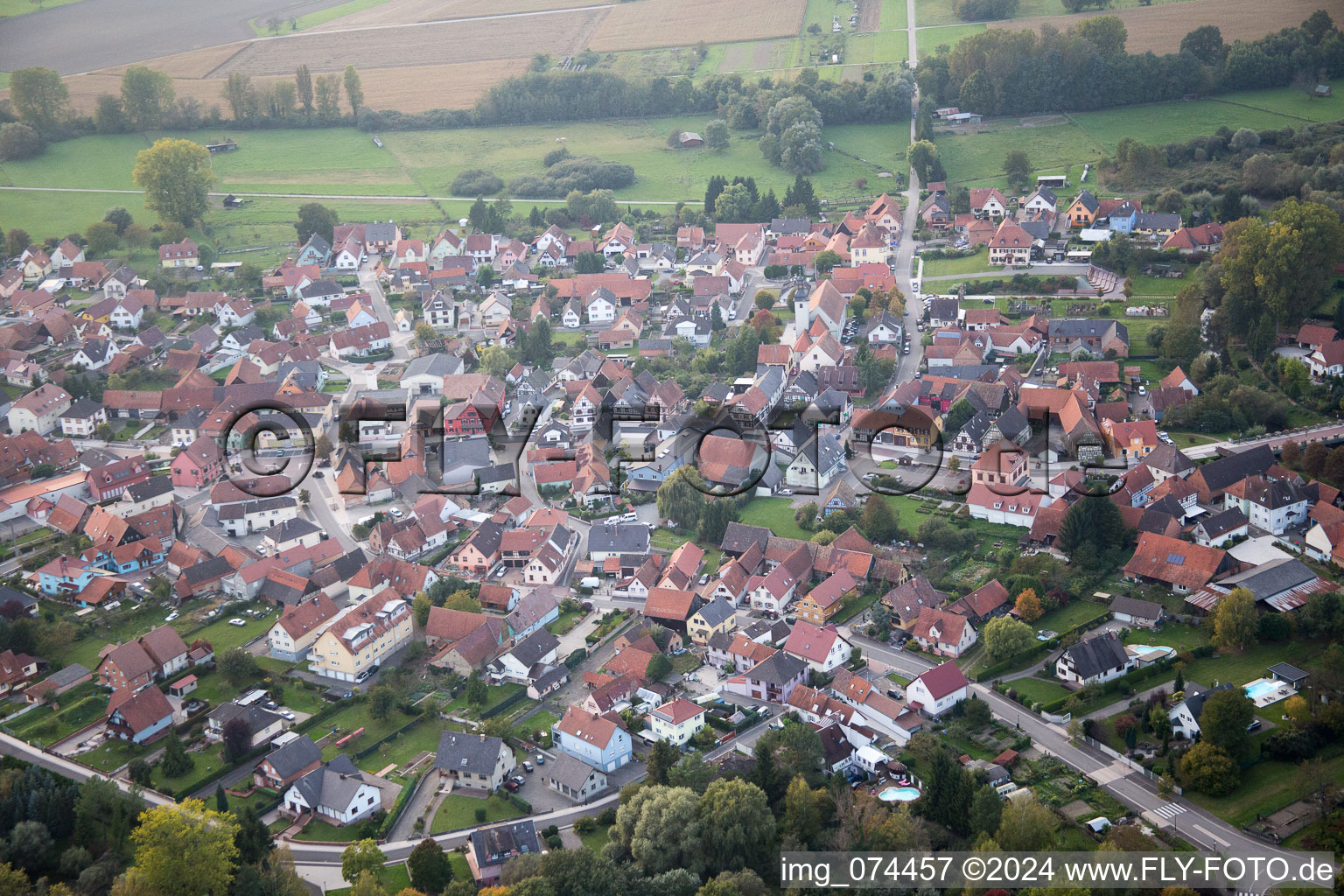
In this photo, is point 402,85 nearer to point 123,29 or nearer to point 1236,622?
point 123,29

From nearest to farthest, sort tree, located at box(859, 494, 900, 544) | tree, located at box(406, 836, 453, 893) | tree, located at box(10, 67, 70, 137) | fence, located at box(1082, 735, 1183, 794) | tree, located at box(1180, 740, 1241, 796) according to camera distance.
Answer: tree, located at box(406, 836, 453, 893) → tree, located at box(1180, 740, 1241, 796) → fence, located at box(1082, 735, 1183, 794) → tree, located at box(859, 494, 900, 544) → tree, located at box(10, 67, 70, 137)

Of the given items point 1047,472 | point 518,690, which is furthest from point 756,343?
point 518,690

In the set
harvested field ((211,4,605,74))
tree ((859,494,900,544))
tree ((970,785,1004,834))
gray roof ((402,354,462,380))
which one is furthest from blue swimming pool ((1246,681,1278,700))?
harvested field ((211,4,605,74))

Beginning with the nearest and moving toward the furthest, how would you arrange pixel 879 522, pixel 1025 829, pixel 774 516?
pixel 1025 829 < pixel 879 522 < pixel 774 516

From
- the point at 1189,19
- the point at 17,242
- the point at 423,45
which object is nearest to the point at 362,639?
the point at 17,242

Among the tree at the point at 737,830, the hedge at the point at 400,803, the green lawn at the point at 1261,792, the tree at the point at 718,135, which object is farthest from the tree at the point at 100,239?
the green lawn at the point at 1261,792

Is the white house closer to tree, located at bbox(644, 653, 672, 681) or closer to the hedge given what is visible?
tree, located at bbox(644, 653, 672, 681)

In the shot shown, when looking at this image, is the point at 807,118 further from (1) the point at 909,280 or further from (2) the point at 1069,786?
(2) the point at 1069,786
